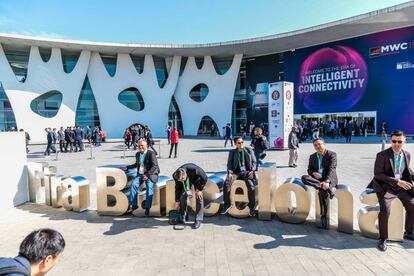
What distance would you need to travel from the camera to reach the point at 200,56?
39938 mm

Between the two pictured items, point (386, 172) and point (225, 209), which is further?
point (225, 209)

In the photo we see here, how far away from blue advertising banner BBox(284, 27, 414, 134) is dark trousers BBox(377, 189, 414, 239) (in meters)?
28.0

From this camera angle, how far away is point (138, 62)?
3938cm

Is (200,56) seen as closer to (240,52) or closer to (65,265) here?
(240,52)

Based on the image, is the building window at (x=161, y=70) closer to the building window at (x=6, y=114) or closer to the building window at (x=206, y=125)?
the building window at (x=206, y=125)

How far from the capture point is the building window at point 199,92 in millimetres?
40031

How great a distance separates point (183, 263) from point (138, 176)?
238 centimetres

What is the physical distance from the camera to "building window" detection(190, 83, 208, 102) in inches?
1576

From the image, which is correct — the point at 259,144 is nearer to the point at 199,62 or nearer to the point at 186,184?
the point at 186,184

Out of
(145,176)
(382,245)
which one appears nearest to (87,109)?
(145,176)

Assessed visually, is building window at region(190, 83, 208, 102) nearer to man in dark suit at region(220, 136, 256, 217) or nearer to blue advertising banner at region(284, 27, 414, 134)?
blue advertising banner at region(284, 27, 414, 134)

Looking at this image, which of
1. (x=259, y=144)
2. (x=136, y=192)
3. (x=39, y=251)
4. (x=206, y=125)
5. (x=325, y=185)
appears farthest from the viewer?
(x=206, y=125)

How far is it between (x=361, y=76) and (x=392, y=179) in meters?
29.8

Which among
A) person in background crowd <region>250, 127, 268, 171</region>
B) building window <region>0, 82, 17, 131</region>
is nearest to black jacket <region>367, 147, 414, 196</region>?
person in background crowd <region>250, 127, 268, 171</region>
